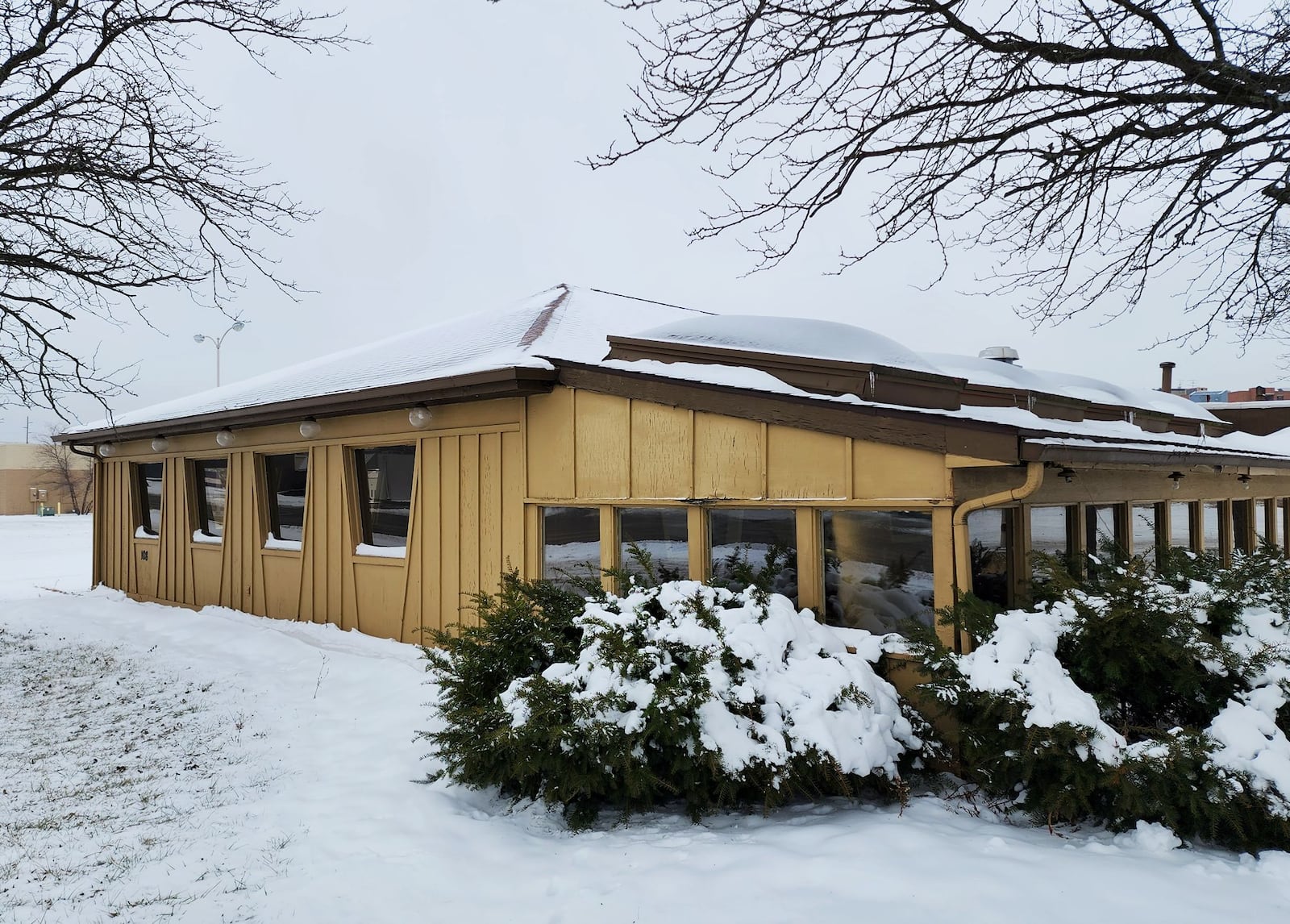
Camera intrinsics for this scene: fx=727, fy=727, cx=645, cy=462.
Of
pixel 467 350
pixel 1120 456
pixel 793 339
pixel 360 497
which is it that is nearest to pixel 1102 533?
pixel 1120 456

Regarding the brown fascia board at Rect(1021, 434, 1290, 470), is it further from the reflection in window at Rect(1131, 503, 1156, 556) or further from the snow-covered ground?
the snow-covered ground

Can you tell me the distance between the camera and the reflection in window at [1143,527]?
706 cm

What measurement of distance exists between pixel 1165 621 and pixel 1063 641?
505mm

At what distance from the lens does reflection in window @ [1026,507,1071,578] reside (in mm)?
5328

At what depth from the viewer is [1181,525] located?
8.11 m

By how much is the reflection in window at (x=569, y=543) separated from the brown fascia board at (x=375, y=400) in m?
1.16

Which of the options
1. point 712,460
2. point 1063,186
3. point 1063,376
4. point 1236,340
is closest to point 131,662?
point 712,460

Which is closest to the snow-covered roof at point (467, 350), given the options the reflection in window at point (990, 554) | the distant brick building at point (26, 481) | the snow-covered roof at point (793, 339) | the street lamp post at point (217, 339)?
the snow-covered roof at point (793, 339)

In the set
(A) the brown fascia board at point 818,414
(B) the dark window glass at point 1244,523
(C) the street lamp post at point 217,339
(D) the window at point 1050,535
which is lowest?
(B) the dark window glass at point 1244,523

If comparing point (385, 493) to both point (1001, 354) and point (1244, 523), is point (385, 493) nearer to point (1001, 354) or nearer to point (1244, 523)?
point (1001, 354)

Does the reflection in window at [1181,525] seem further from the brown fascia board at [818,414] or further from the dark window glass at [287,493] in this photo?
the dark window glass at [287,493]

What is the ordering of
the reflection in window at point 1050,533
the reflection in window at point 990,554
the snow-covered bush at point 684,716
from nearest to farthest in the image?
the snow-covered bush at point 684,716, the reflection in window at point 990,554, the reflection in window at point 1050,533

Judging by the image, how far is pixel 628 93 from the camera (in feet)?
16.6

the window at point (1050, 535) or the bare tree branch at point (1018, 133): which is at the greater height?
the bare tree branch at point (1018, 133)
